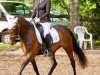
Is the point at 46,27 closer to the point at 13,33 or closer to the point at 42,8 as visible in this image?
the point at 42,8

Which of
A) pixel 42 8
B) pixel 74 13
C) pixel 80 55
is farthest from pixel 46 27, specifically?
pixel 74 13

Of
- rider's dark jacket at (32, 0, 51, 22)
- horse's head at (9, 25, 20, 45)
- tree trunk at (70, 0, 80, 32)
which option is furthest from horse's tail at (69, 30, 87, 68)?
tree trunk at (70, 0, 80, 32)

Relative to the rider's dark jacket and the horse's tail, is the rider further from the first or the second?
the horse's tail

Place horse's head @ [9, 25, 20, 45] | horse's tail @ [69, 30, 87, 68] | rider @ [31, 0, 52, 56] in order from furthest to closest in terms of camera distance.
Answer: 1. horse's tail @ [69, 30, 87, 68]
2. rider @ [31, 0, 52, 56]
3. horse's head @ [9, 25, 20, 45]

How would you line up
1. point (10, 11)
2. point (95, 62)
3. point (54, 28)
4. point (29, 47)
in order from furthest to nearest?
1. point (10, 11)
2. point (95, 62)
3. point (54, 28)
4. point (29, 47)

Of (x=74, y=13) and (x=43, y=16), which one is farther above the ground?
(x=43, y=16)

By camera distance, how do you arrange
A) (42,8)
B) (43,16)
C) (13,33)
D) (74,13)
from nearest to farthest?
(13,33)
(43,16)
(42,8)
(74,13)

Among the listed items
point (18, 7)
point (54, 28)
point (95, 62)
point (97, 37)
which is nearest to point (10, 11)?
point (18, 7)

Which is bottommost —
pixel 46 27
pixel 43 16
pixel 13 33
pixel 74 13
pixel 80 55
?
pixel 74 13

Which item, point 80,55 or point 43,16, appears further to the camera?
point 80,55

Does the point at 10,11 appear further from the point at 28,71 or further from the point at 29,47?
the point at 29,47

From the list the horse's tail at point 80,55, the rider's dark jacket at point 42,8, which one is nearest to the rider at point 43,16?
the rider's dark jacket at point 42,8

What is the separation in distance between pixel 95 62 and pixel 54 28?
3.18m

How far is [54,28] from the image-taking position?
33.3ft
